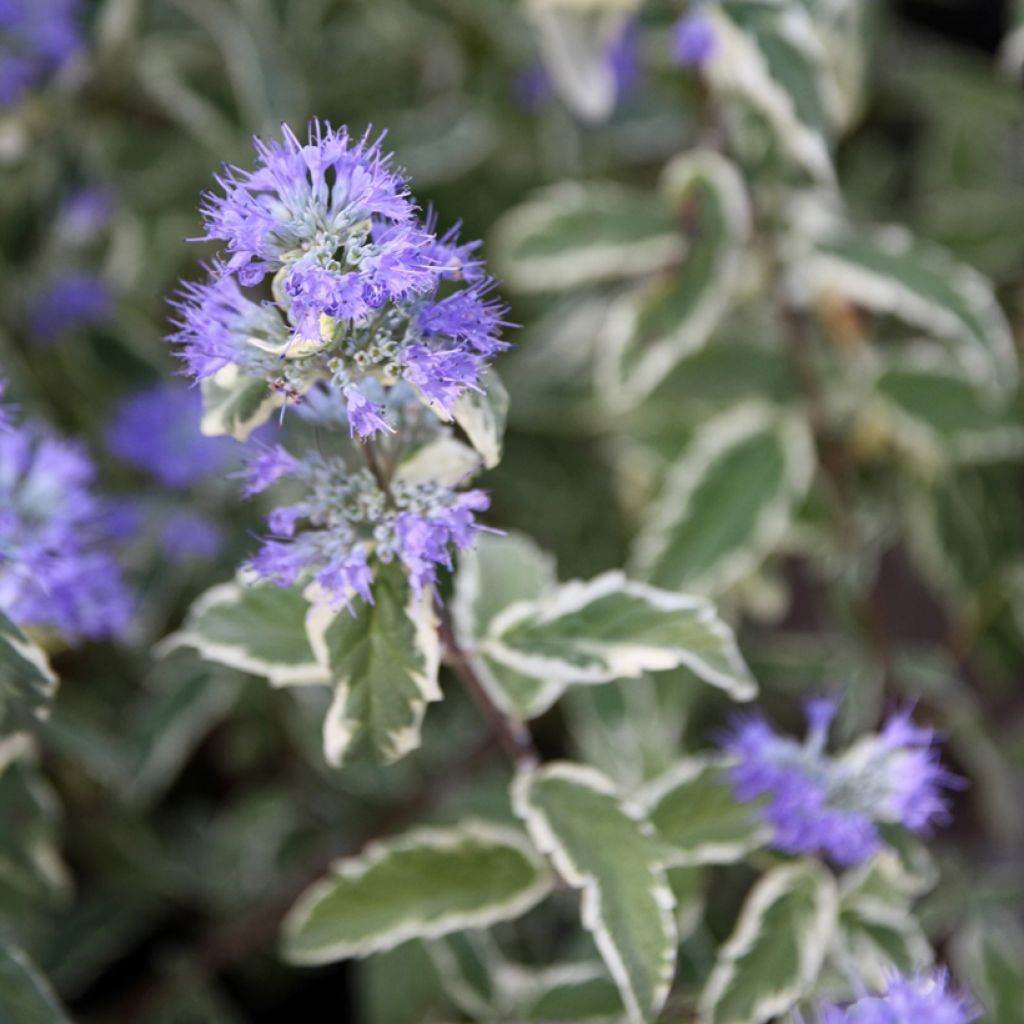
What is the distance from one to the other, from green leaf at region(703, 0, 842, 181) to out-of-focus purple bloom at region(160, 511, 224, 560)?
1.99ft

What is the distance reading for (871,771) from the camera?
2.53ft

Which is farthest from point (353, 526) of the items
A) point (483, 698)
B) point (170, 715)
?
point (170, 715)

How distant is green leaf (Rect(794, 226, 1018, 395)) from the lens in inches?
42.0

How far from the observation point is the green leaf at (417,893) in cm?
79

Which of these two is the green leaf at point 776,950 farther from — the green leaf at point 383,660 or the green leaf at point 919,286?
the green leaf at point 919,286

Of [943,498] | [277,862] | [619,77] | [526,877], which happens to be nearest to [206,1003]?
[277,862]

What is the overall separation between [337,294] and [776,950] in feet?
1.65

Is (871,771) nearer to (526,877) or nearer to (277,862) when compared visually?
(526,877)

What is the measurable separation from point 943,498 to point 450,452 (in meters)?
0.80

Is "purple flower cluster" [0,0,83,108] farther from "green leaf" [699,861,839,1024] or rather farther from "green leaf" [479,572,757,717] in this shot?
"green leaf" [699,861,839,1024]

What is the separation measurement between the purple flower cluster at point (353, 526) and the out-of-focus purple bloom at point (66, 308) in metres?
0.73

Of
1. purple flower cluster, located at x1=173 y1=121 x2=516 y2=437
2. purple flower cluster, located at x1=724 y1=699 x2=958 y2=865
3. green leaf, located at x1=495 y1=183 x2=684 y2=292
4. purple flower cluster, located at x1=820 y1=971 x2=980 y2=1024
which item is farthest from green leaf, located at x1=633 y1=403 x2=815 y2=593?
purple flower cluster, located at x1=173 y1=121 x2=516 y2=437

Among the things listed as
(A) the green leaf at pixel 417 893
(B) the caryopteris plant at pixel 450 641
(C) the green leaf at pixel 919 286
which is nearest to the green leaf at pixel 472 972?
(B) the caryopteris plant at pixel 450 641

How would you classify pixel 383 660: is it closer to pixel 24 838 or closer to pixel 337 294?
pixel 337 294
